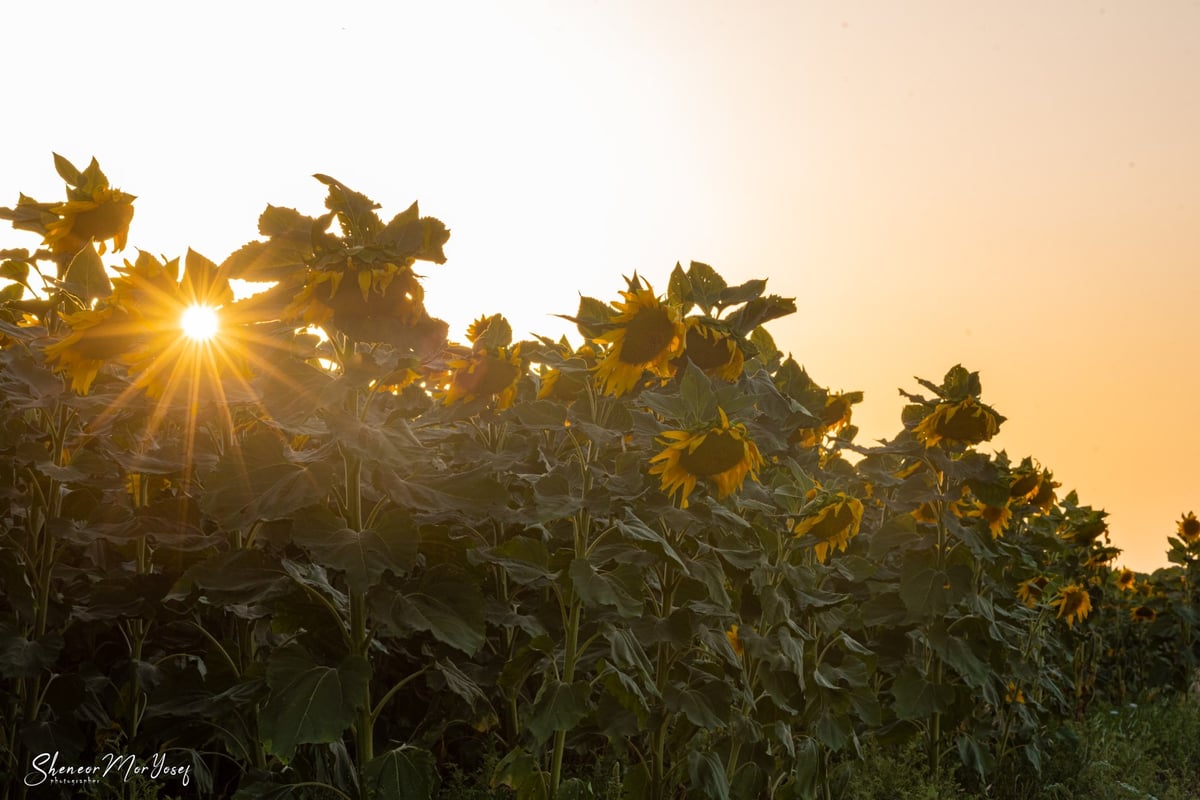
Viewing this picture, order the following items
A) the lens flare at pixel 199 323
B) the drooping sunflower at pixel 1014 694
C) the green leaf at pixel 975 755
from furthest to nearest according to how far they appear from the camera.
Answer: the drooping sunflower at pixel 1014 694, the green leaf at pixel 975 755, the lens flare at pixel 199 323

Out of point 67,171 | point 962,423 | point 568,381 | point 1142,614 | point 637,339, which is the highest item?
point 1142,614

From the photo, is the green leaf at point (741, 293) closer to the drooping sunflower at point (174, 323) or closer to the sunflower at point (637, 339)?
the sunflower at point (637, 339)

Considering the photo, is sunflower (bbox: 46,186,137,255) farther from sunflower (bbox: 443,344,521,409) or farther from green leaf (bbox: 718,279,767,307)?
green leaf (bbox: 718,279,767,307)

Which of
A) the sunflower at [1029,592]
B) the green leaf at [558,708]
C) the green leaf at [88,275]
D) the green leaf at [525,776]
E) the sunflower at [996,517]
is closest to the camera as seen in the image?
the green leaf at [558,708]


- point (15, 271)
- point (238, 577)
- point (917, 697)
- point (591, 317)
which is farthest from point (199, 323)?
point (917, 697)

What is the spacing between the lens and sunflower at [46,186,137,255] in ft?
11.9

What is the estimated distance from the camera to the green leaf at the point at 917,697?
495 cm

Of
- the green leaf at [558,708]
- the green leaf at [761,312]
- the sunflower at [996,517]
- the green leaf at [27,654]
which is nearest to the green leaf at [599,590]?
the green leaf at [558,708]

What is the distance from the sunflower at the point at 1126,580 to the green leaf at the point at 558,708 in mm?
9341

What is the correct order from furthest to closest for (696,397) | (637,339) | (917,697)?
(917,697) → (637,339) → (696,397)

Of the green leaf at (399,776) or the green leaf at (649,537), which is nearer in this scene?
the green leaf at (399,776)

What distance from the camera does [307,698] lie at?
2584mm

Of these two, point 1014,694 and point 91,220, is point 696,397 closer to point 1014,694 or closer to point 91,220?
point 91,220

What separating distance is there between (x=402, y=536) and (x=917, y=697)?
3227 mm
